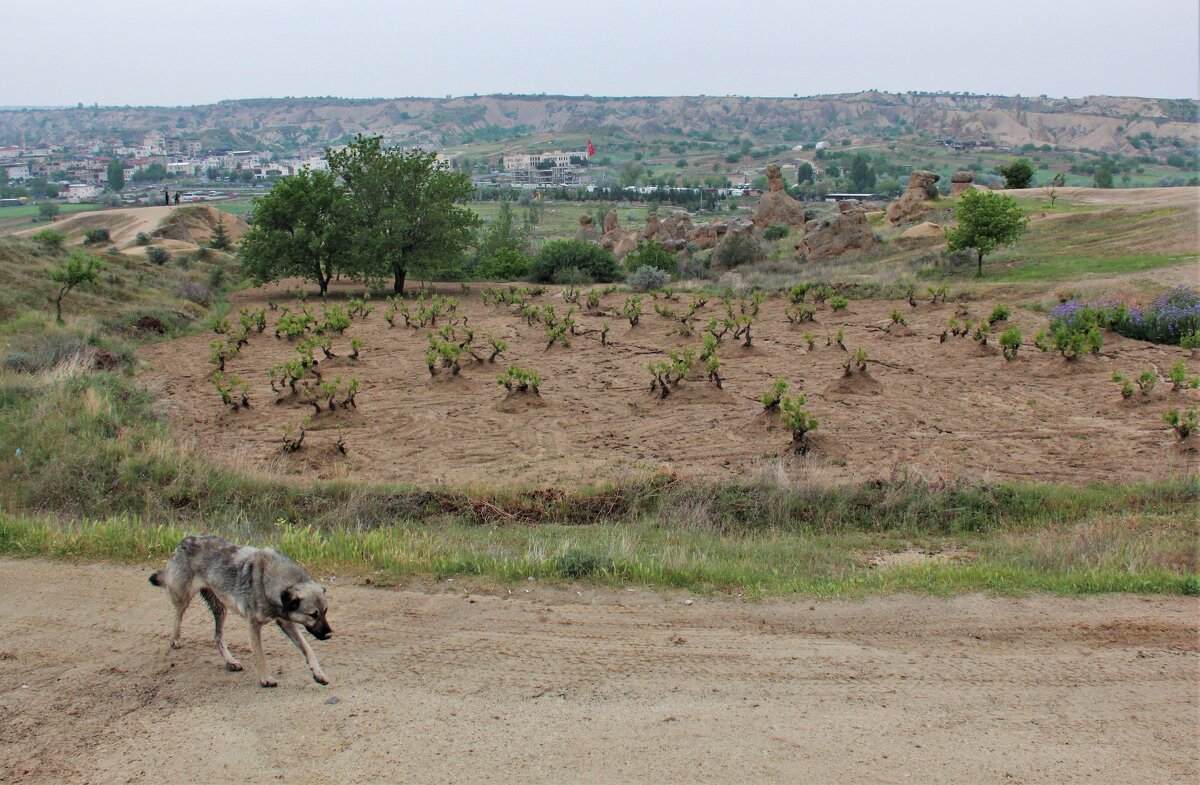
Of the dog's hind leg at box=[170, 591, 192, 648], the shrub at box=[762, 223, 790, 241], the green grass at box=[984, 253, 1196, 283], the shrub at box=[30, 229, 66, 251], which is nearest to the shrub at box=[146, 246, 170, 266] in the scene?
the shrub at box=[30, 229, 66, 251]

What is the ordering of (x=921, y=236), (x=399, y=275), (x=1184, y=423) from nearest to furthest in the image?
(x=1184, y=423), (x=399, y=275), (x=921, y=236)

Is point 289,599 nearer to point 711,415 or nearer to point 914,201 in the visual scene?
point 711,415

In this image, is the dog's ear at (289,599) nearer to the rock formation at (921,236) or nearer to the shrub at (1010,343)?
the shrub at (1010,343)

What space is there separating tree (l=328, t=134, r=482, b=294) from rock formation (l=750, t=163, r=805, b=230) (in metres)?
20.5

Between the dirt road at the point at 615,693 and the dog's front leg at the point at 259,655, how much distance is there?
0.21ft

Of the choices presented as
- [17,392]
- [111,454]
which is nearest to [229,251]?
[17,392]

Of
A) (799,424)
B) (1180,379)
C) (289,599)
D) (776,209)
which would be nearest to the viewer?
(289,599)

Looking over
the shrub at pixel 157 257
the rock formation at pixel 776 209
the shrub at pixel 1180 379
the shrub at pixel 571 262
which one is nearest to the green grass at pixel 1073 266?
the shrub at pixel 1180 379

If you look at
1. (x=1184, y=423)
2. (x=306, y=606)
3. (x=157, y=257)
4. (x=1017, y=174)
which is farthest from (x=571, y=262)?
(x=1017, y=174)

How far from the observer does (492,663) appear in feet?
17.2

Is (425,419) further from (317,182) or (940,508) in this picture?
(317,182)

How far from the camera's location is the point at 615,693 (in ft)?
16.1

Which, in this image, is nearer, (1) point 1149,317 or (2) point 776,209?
(1) point 1149,317

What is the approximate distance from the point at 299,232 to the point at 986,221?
22101 mm
